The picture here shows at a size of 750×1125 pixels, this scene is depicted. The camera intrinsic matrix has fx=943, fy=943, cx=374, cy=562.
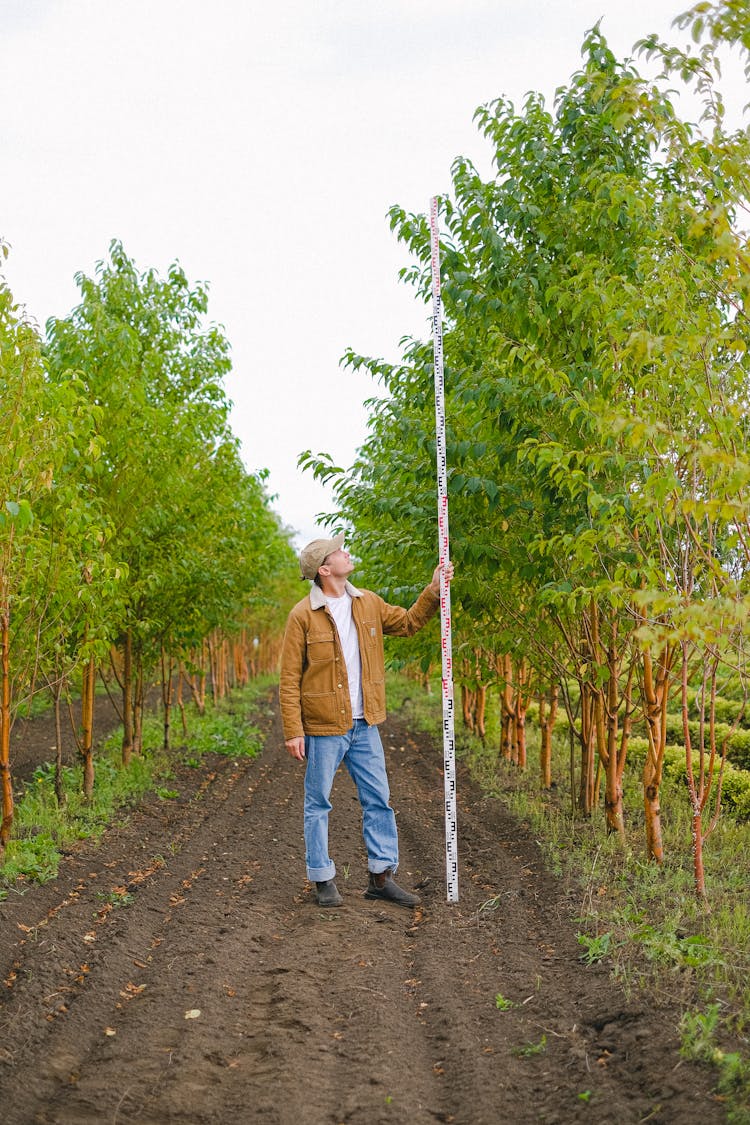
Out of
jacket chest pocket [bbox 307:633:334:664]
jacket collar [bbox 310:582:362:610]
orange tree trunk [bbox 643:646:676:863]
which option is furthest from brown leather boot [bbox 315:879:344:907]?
orange tree trunk [bbox 643:646:676:863]

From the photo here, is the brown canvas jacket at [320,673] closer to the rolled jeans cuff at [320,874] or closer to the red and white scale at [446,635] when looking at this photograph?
the red and white scale at [446,635]

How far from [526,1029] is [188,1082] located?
4.67ft

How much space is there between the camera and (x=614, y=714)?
724 centimetres

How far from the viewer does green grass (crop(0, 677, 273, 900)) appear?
6.92 metres

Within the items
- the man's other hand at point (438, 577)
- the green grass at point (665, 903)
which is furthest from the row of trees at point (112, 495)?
the green grass at point (665, 903)

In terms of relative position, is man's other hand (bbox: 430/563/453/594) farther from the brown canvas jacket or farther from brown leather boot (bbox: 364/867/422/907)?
brown leather boot (bbox: 364/867/422/907)

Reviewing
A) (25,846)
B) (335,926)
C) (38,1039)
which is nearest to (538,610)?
(335,926)

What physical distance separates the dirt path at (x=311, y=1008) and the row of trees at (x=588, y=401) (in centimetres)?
166

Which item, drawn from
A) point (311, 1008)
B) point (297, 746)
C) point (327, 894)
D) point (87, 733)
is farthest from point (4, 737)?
point (311, 1008)

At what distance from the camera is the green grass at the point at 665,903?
159 inches

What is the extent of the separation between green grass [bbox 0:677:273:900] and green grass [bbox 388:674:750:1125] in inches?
146

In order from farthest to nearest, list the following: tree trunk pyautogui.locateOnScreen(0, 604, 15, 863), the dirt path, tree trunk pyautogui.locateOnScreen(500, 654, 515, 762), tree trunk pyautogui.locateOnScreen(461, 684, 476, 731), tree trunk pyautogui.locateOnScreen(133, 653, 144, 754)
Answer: tree trunk pyautogui.locateOnScreen(461, 684, 476, 731) → tree trunk pyautogui.locateOnScreen(500, 654, 515, 762) → tree trunk pyautogui.locateOnScreen(133, 653, 144, 754) → tree trunk pyautogui.locateOnScreen(0, 604, 15, 863) → the dirt path

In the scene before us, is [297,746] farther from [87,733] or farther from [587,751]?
[87,733]

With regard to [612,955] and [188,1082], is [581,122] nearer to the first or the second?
[612,955]
